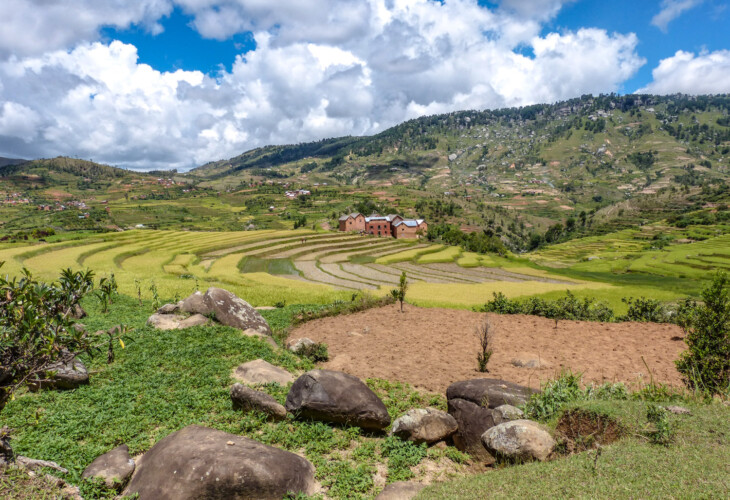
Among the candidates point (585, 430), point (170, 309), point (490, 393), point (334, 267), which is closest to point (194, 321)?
point (170, 309)

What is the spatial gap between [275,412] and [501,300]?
72.1 ft

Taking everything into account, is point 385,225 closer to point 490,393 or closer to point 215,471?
point 490,393

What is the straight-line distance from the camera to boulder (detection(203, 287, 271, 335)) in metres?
18.9

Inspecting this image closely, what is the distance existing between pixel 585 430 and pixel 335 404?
21.5 feet

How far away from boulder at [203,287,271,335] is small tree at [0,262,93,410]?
42.1ft

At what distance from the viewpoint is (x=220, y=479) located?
7.02m

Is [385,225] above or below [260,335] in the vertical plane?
above

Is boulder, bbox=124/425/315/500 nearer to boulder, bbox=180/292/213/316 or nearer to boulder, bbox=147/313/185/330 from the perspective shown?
boulder, bbox=147/313/185/330

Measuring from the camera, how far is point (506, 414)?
971cm

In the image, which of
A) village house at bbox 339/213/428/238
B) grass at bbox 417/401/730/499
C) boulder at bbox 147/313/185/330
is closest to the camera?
grass at bbox 417/401/730/499

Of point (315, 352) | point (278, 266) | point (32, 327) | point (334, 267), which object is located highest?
point (32, 327)

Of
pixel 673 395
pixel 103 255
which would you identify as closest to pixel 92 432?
pixel 673 395

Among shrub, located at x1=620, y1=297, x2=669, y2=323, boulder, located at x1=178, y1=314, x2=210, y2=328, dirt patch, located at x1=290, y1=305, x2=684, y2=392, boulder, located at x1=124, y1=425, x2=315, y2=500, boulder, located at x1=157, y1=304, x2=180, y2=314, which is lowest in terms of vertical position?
shrub, located at x1=620, y1=297, x2=669, y2=323

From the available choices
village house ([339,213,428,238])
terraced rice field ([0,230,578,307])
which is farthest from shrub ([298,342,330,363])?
village house ([339,213,428,238])
